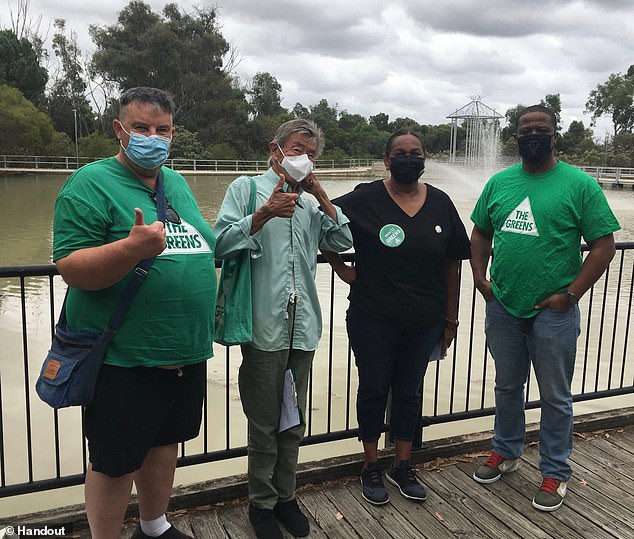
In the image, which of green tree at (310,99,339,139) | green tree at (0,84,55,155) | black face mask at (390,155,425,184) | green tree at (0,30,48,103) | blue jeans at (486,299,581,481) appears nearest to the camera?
black face mask at (390,155,425,184)

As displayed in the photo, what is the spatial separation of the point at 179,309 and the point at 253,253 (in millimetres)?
463

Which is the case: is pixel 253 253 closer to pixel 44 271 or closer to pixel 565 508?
pixel 44 271

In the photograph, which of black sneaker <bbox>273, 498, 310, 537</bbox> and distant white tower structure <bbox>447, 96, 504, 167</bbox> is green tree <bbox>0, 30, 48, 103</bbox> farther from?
black sneaker <bbox>273, 498, 310, 537</bbox>

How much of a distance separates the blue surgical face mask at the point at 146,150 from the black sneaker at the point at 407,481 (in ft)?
6.36

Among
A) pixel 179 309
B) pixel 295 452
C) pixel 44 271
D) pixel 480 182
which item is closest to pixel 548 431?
pixel 295 452

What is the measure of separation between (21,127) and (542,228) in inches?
1637

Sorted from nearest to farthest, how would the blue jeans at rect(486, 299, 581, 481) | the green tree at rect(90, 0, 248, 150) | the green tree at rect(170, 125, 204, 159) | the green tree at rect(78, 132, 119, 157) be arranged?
the blue jeans at rect(486, 299, 581, 481) < the green tree at rect(78, 132, 119, 157) < the green tree at rect(170, 125, 204, 159) < the green tree at rect(90, 0, 248, 150)

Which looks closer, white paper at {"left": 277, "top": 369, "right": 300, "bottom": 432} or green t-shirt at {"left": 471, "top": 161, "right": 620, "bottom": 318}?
white paper at {"left": 277, "top": 369, "right": 300, "bottom": 432}

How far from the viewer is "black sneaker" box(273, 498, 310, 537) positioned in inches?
104

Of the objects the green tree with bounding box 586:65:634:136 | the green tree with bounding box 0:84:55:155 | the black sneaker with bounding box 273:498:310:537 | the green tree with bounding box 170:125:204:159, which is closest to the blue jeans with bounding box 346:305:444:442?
the black sneaker with bounding box 273:498:310:537

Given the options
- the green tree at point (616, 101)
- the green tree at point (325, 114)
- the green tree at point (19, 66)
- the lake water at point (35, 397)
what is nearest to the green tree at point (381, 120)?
the green tree at point (325, 114)

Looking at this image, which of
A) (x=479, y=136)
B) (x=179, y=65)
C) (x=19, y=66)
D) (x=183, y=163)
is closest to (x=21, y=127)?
(x=183, y=163)

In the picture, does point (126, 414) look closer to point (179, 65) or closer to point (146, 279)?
point (146, 279)

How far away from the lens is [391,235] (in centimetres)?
272
